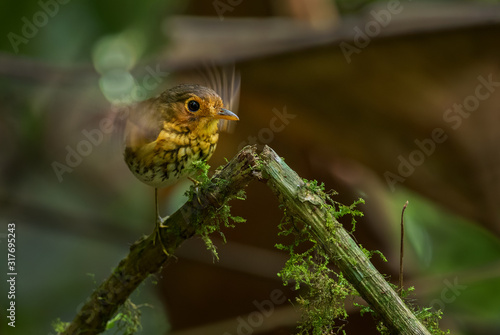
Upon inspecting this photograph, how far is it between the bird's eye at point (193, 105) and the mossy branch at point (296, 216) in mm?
308

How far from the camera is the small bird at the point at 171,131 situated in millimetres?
1894

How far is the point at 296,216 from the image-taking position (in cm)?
154

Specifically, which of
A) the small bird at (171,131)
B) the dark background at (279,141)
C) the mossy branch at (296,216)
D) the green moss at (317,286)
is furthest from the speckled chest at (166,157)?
the dark background at (279,141)

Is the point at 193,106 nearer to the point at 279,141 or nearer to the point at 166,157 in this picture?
the point at 166,157

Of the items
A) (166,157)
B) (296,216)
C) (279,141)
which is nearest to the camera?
(296,216)

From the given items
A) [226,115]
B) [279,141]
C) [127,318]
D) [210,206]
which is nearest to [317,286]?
[210,206]

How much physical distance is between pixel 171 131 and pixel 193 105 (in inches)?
4.0

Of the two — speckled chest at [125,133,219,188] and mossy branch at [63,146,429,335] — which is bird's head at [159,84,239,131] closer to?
speckled chest at [125,133,219,188]

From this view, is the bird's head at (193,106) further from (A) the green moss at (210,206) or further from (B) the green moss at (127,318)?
(B) the green moss at (127,318)

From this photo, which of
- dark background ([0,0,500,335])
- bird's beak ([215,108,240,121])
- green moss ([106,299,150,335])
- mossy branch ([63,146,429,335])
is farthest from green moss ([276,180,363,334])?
dark background ([0,0,500,335])

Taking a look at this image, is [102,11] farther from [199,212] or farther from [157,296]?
[199,212]

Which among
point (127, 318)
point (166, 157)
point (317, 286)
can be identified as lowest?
point (317, 286)

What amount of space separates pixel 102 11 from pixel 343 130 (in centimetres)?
167

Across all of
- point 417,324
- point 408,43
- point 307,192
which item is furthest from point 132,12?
point 417,324
